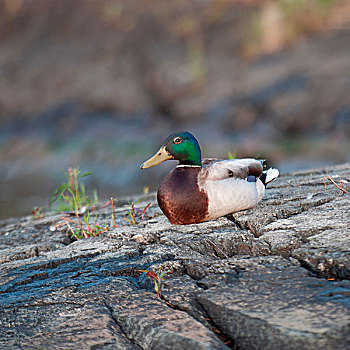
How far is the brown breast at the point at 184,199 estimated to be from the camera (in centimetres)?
292

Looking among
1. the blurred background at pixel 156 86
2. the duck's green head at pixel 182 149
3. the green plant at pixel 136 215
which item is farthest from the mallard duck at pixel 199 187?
the blurred background at pixel 156 86

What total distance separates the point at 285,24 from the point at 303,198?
7.48m

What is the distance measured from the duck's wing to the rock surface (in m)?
0.25

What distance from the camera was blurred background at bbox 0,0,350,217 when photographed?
8.41 m


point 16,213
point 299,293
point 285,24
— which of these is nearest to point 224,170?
point 299,293

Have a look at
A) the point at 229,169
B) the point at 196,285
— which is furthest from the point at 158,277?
the point at 229,169

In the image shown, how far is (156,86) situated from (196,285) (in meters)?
8.53

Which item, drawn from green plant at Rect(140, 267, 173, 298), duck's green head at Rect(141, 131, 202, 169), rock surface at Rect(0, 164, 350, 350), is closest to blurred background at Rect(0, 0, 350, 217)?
duck's green head at Rect(141, 131, 202, 169)

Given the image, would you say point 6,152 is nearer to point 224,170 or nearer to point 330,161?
point 330,161

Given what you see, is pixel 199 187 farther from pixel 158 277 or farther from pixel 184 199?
pixel 158 277

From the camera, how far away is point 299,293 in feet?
6.30

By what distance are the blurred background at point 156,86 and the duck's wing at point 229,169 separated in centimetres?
409

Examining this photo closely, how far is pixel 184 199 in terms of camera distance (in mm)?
2922

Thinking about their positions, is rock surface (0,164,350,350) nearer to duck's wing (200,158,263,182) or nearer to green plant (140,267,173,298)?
green plant (140,267,173,298)
